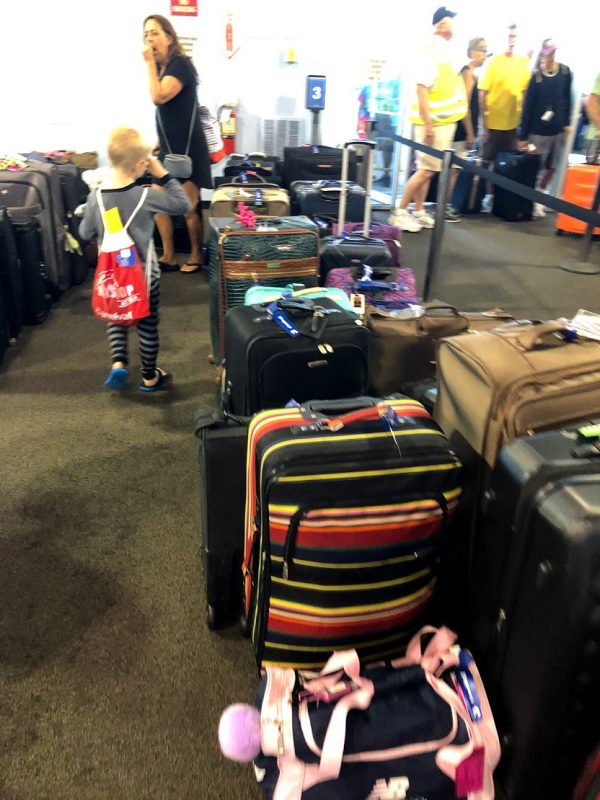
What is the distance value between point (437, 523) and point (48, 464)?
1588mm

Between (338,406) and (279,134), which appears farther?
(279,134)

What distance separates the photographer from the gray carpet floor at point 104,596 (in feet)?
4.48

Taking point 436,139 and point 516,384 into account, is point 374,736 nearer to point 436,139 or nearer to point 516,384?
point 516,384

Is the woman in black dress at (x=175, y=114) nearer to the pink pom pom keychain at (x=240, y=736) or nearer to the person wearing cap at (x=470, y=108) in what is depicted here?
the person wearing cap at (x=470, y=108)

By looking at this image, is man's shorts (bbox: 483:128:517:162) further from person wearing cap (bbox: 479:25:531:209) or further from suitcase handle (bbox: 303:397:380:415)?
suitcase handle (bbox: 303:397:380:415)

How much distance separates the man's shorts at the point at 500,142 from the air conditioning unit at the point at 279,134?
194 cm

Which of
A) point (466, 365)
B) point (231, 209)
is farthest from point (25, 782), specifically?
point (231, 209)

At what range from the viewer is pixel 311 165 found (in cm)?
503

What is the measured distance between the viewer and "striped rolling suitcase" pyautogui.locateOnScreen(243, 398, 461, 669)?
50.5 inches

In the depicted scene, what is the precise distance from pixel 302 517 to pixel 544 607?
47 centimetres

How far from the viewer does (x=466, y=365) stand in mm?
1411

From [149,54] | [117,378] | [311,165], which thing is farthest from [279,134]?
[117,378]

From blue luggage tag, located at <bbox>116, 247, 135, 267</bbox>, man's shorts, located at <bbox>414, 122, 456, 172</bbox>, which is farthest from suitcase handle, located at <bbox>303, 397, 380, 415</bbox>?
man's shorts, located at <bbox>414, 122, 456, 172</bbox>

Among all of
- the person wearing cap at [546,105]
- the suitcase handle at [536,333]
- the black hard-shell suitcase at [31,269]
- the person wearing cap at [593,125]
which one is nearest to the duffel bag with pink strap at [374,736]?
the suitcase handle at [536,333]
